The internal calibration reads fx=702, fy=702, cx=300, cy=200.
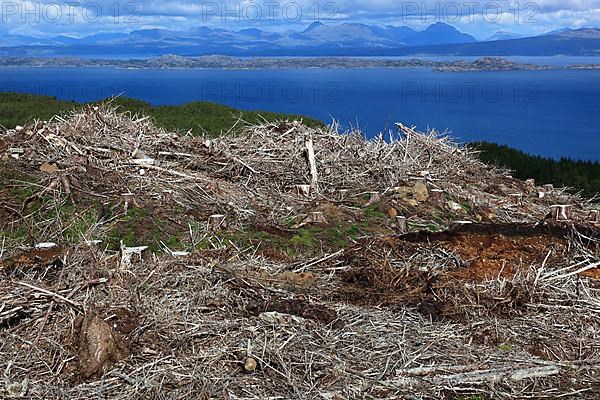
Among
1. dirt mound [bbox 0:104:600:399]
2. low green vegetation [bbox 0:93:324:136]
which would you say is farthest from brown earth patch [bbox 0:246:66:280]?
low green vegetation [bbox 0:93:324:136]

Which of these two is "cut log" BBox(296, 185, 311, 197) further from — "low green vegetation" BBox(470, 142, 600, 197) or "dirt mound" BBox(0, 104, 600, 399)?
"low green vegetation" BBox(470, 142, 600, 197)

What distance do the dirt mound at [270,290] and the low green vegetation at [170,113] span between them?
28.9 feet

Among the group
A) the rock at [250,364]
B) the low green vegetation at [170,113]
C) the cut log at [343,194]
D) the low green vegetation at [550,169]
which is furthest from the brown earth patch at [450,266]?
the low green vegetation at [170,113]

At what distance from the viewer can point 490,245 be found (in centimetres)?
877

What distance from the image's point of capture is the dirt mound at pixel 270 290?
212 inches

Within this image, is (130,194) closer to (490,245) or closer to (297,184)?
(297,184)

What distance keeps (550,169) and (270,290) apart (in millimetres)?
13463

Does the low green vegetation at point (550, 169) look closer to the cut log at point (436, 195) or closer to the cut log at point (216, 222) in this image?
the cut log at point (436, 195)

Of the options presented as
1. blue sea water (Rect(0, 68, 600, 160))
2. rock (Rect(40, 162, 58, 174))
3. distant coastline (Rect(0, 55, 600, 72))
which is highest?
distant coastline (Rect(0, 55, 600, 72))

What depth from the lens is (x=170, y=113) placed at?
26719mm

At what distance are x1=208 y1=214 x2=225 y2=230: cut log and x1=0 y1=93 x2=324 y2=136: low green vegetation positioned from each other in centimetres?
964

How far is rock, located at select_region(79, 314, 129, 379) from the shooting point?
5324mm

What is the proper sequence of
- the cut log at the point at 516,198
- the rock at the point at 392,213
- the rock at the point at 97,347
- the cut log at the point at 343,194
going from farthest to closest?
the cut log at the point at 516,198
the cut log at the point at 343,194
the rock at the point at 392,213
the rock at the point at 97,347

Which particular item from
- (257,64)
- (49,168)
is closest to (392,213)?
(49,168)
